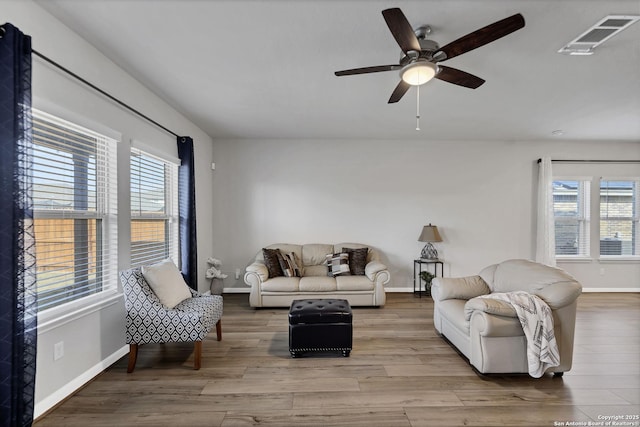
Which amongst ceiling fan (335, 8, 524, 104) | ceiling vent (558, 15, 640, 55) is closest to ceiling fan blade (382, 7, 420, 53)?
ceiling fan (335, 8, 524, 104)

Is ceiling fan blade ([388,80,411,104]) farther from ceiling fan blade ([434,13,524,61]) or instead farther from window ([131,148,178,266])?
window ([131,148,178,266])

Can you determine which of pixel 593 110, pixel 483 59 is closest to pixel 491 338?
pixel 483 59

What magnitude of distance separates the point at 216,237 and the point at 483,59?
469cm

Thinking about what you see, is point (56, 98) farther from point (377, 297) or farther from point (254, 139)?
point (377, 297)

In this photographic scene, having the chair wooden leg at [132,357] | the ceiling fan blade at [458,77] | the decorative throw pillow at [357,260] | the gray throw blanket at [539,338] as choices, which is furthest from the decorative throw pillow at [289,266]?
the ceiling fan blade at [458,77]

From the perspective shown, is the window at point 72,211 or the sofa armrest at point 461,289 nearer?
the window at point 72,211

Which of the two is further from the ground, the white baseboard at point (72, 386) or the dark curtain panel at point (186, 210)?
the dark curtain panel at point (186, 210)

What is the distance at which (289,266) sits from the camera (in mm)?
4664

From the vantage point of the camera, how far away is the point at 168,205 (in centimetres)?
398

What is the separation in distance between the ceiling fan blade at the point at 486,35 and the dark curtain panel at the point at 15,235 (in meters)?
2.63

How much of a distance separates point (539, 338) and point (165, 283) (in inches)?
130

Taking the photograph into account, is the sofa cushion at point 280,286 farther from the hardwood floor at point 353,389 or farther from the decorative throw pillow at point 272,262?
the hardwood floor at point 353,389

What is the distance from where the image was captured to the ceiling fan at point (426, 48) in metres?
1.72

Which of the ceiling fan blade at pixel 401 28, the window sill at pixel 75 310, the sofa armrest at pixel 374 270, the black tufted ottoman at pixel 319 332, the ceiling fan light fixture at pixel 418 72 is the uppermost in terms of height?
the ceiling fan blade at pixel 401 28
